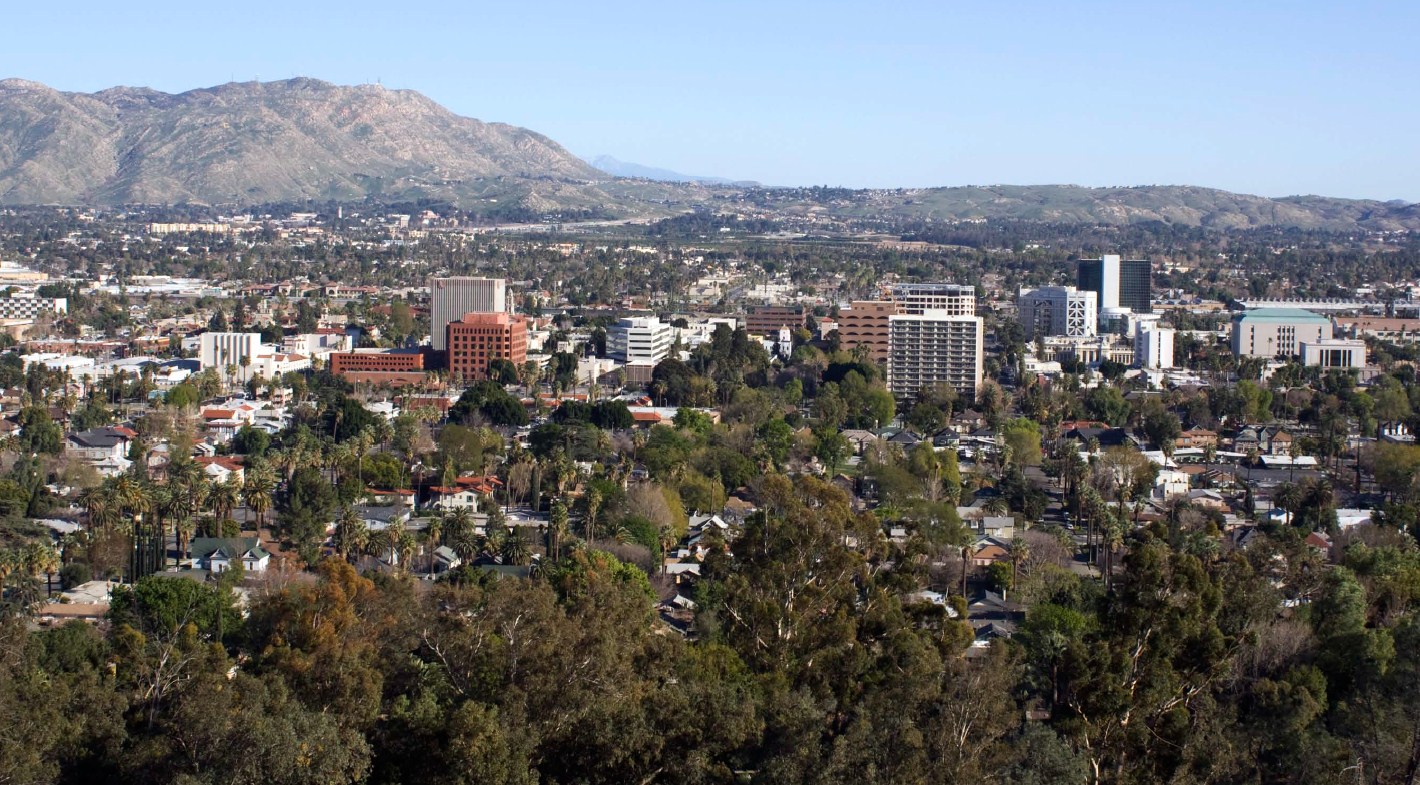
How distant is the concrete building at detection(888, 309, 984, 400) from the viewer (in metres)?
65.3

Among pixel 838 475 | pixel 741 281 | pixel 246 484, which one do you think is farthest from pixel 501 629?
pixel 741 281

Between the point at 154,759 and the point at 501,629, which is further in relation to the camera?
the point at 501,629

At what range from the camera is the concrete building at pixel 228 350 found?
6788cm

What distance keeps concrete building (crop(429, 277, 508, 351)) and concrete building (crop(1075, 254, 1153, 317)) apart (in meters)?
40.1

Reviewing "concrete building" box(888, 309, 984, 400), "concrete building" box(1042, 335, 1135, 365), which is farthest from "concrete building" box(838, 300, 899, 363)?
"concrete building" box(1042, 335, 1135, 365)

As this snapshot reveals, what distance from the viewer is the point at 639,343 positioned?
73.4 meters

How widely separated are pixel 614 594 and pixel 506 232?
16755 centimetres

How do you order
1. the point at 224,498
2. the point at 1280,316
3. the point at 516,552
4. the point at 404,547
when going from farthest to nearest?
1. the point at 1280,316
2. the point at 224,498
3. the point at 516,552
4. the point at 404,547

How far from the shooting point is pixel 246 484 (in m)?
39.5

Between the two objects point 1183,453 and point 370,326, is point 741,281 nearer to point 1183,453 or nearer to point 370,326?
point 370,326

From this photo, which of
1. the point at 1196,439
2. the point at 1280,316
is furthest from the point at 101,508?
the point at 1280,316

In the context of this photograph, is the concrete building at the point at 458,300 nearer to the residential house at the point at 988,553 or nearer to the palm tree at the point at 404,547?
the residential house at the point at 988,553

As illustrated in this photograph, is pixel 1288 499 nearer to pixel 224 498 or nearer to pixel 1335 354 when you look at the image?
pixel 224 498

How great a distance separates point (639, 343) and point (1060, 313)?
87.8 ft
